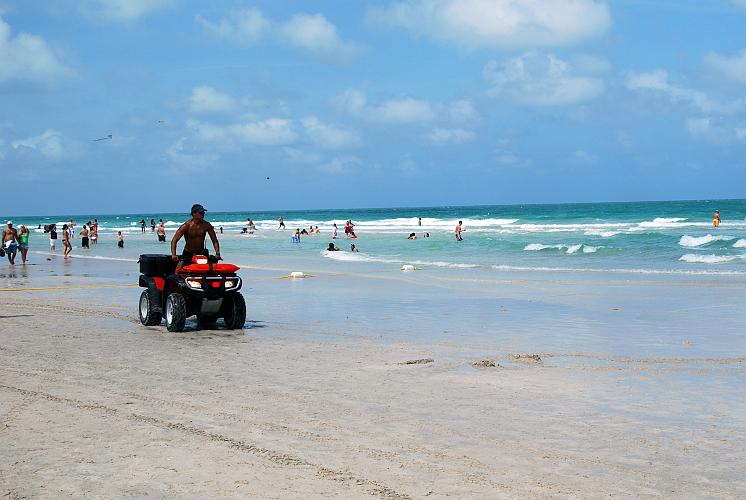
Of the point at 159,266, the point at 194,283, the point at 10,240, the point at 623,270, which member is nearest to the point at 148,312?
the point at 159,266

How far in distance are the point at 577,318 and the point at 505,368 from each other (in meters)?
5.20

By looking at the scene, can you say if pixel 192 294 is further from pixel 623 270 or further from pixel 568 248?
pixel 568 248

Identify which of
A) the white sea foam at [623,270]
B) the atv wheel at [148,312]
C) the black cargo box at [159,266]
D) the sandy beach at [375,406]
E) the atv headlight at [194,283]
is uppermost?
the black cargo box at [159,266]

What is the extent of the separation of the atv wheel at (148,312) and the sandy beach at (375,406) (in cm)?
43

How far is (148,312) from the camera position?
43.2ft

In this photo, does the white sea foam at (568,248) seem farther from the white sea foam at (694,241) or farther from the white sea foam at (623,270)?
the white sea foam at (623,270)

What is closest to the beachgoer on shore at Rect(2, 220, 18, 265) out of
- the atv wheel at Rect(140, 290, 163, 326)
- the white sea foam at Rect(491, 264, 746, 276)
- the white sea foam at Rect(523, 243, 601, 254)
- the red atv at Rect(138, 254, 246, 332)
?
the white sea foam at Rect(491, 264, 746, 276)

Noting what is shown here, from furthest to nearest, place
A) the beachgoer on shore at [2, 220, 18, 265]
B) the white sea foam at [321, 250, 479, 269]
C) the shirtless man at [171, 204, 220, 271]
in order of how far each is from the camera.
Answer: the white sea foam at [321, 250, 479, 269], the beachgoer on shore at [2, 220, 18, 265], the shirtless man at [171, 204, 220, 271]

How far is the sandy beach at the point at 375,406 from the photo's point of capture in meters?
5.39

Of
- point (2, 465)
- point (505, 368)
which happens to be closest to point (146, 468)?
point (2, 465)

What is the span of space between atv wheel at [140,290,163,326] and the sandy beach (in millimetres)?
433

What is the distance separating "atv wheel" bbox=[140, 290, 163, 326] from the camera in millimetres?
13086

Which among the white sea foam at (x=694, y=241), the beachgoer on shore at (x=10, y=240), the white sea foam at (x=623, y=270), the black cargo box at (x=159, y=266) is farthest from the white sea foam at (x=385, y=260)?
the black cargo box at (x=159, y=266)

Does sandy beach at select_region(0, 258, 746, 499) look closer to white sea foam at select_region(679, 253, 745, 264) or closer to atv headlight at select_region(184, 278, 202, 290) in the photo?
atv headlight at select_region(184, 278, 202, 290)
